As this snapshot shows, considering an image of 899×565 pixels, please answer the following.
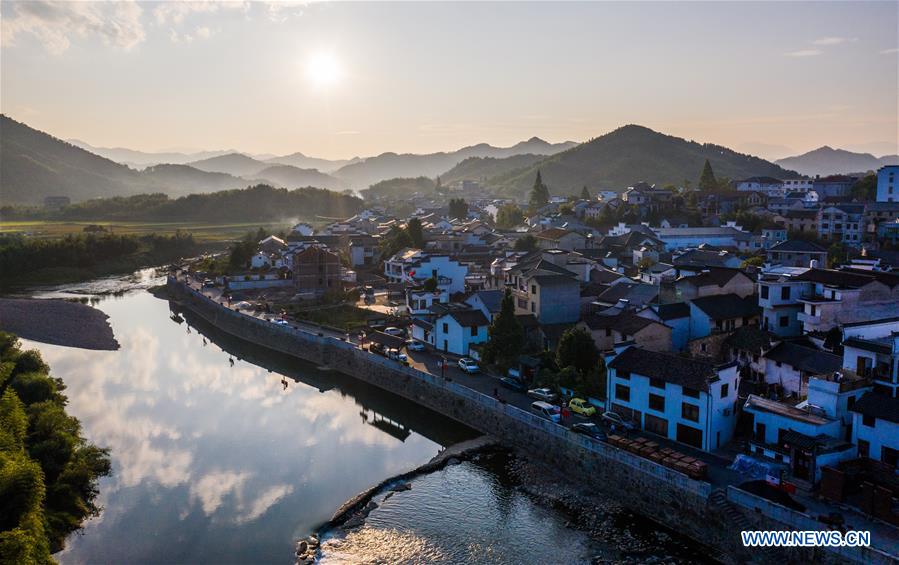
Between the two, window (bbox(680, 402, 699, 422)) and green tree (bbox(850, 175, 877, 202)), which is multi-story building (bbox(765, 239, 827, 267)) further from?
window (bbox(680, 402, 699, 422))

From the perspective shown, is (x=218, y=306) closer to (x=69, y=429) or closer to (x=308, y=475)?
(x=69, y=429)

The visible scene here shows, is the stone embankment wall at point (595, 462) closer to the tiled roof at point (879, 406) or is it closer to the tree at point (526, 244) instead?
the tiled roof at point (879, 406)

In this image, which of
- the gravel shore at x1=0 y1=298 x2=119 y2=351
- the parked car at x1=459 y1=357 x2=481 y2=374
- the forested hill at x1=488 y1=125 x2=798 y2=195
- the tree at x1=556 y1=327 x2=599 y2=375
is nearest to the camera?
the tree at x1=556 y1=327 x2=599 y2=375

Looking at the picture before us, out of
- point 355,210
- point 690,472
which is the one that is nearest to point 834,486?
point 690,472

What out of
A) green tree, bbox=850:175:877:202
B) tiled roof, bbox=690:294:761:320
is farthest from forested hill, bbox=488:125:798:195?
tiled roof, bbox=690:294:761:320

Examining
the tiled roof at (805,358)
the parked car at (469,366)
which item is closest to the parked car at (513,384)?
the parked car at (469,366)

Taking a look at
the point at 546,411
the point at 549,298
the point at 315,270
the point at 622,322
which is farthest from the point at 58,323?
the point at 622,322

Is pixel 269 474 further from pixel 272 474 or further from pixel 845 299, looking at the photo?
pixel 845 299
